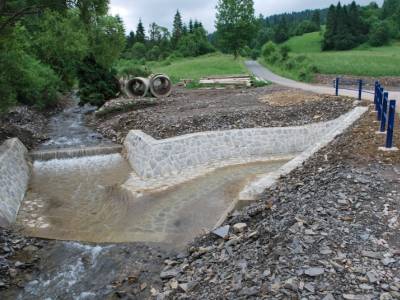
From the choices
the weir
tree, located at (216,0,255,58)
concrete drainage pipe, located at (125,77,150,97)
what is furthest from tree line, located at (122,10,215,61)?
the weir

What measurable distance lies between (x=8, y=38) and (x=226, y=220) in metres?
11.2

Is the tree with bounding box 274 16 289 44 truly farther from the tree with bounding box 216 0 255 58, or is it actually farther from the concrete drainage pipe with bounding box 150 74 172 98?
the concrete drainage pipe with bounding box 150 74 172 98

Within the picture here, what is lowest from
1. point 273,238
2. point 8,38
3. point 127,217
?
point 127,217

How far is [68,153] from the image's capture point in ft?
47.0

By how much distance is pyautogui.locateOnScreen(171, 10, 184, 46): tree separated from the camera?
281ft

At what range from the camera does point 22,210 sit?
33.0 feet

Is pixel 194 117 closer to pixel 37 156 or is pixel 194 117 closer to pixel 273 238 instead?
pixel 37 156

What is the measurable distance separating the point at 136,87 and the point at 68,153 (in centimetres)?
989

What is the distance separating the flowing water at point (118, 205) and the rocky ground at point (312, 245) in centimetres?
160

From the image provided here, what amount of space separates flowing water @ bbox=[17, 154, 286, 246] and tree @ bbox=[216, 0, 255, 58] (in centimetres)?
4403

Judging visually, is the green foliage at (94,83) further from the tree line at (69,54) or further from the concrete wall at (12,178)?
the concrete wall at (12,178)

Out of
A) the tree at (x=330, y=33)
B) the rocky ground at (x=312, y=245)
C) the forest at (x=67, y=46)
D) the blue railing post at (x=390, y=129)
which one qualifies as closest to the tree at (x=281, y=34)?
the tree at (x=330, y=33)

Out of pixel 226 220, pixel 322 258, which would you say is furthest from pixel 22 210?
pixel 322 258

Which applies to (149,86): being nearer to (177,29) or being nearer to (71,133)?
(71,133)
